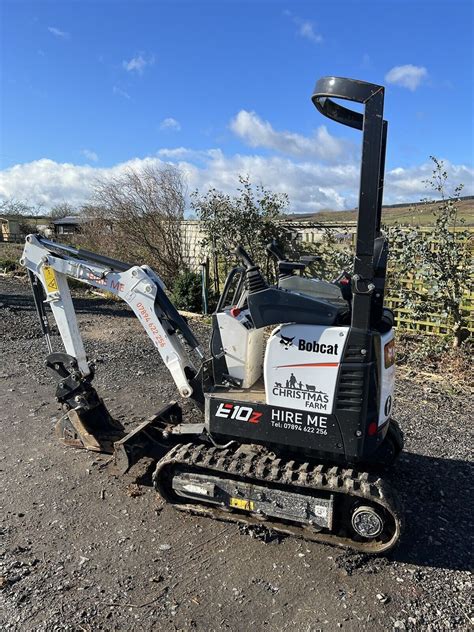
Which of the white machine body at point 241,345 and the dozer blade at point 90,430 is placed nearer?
the white machine body at point 241,345

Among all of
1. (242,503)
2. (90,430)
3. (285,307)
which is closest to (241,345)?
(285,307)

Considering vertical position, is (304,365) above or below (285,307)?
below

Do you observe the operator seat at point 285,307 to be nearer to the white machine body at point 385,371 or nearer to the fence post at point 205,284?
the white machine body at point 385,371

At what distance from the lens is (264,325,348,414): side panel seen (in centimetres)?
340

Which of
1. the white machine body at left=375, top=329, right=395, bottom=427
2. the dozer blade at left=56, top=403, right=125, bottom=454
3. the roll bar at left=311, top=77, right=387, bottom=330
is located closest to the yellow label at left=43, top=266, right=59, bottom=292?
the dozer blade at left=56, top=403, right=125, bottom=454

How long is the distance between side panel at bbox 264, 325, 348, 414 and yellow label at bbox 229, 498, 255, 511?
770 millimetres

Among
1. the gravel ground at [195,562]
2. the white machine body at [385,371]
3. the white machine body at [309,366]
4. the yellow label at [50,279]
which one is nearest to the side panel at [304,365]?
the white machine body at [309,366]

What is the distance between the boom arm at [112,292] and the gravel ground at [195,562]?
110 centimetres

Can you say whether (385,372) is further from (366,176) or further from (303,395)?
(366,176)

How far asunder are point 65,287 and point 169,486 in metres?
2.21

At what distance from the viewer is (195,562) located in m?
3.53

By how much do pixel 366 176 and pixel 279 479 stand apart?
84.5 inches

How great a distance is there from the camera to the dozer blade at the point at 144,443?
4254 millimetres

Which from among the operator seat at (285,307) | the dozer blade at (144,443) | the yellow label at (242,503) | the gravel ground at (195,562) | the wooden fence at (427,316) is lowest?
the gravel ground at (195,562)
